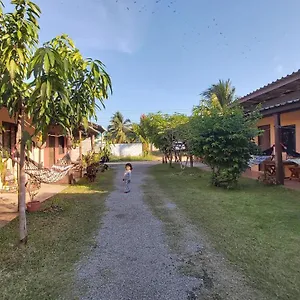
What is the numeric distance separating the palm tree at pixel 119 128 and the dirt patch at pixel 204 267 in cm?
3172

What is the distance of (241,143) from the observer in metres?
7.93

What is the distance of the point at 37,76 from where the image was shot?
2607 millimetres

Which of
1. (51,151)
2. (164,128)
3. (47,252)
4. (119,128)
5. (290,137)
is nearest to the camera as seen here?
(47,252)

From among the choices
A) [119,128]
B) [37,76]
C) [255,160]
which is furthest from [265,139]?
[119,128]

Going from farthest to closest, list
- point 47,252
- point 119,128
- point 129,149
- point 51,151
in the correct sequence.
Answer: point 119,128 → point 129,149 → point 51,151 → point 47,252

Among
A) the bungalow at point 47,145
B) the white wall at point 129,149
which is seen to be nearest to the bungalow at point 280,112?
the bungalow at point 47,145

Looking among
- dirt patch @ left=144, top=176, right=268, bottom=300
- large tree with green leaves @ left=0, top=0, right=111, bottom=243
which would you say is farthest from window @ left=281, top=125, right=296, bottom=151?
large tree with green leaves @ left=0, top=0, right=111, bottom=243

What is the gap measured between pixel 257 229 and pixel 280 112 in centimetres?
533

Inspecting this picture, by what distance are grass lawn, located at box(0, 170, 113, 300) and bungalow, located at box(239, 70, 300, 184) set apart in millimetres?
5399

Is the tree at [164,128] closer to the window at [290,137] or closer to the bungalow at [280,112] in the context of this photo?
the bungalow at [280,112]

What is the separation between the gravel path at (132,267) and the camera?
243cm

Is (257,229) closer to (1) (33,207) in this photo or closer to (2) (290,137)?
(1) (33,207)

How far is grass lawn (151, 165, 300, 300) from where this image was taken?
106 inches

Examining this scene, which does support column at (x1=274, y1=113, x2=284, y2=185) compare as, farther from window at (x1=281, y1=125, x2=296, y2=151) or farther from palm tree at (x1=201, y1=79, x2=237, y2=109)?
palm tree at (x1=201, y1=79, x2=237, y2=109)
